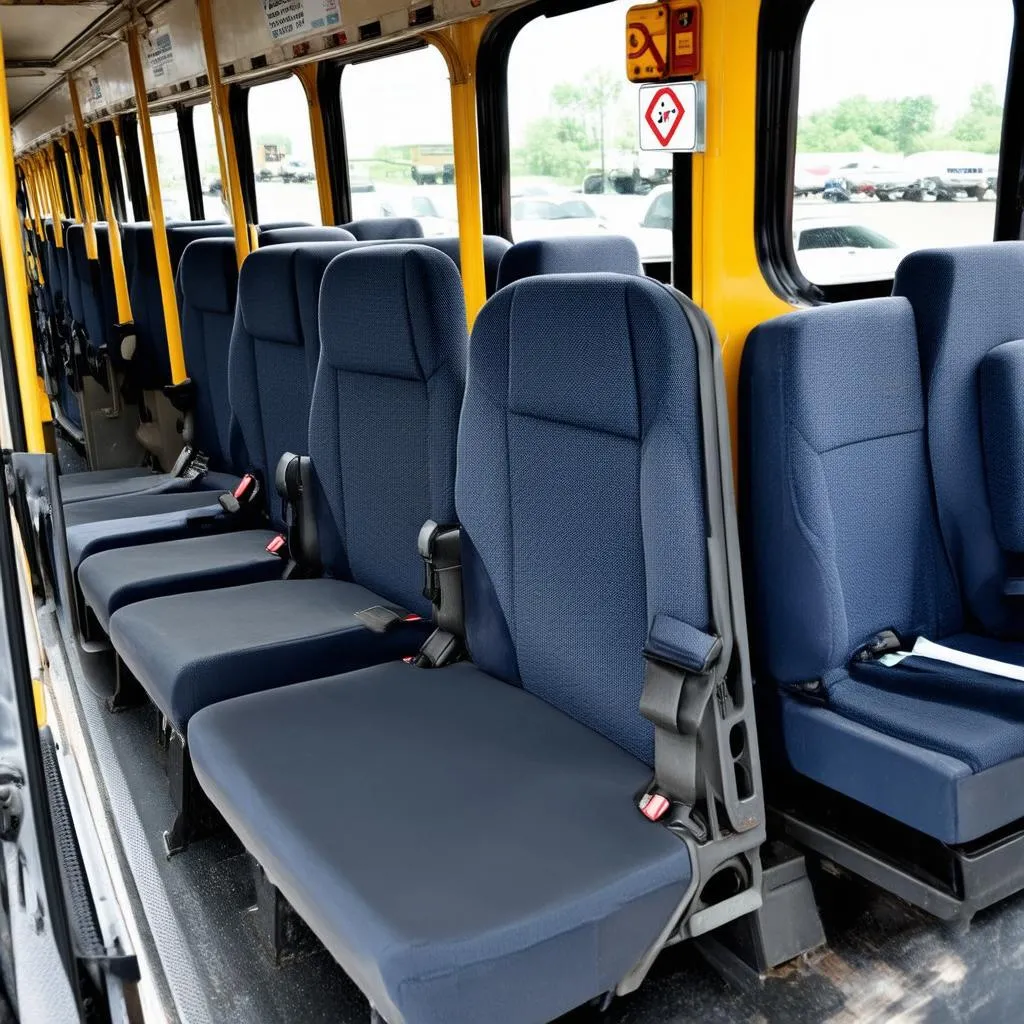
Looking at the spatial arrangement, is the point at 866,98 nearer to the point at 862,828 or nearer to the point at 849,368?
the point at 849,368

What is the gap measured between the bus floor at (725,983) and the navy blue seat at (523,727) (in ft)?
1.35

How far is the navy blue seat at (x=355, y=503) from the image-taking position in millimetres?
2615

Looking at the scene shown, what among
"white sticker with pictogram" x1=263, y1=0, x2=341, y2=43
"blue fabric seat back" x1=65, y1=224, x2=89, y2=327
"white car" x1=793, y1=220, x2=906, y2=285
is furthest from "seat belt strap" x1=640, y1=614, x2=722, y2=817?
"blue fabric seat back" x1=65, y1=224, x2=89, y2=327

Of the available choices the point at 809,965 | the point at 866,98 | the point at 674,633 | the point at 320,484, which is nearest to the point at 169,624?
the point at 320,484

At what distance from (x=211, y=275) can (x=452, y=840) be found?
297 cm

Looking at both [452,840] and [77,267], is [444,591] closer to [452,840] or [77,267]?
[452,840]

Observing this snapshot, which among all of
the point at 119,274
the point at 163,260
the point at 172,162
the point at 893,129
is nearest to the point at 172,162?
the point at 172,162

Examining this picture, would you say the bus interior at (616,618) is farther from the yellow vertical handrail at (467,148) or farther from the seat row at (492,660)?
the yellow vertical handrail at (467,148)

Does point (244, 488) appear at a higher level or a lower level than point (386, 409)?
lower

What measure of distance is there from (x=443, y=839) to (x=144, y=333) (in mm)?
4281

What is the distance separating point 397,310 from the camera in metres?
2.70

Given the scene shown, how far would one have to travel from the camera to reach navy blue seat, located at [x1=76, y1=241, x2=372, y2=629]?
319 cm

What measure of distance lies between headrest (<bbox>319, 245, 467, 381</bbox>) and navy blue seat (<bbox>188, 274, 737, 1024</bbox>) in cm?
32

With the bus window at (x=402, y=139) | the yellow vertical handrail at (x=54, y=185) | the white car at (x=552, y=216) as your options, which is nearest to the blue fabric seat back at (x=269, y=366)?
the white car at (x=552, y=216)
